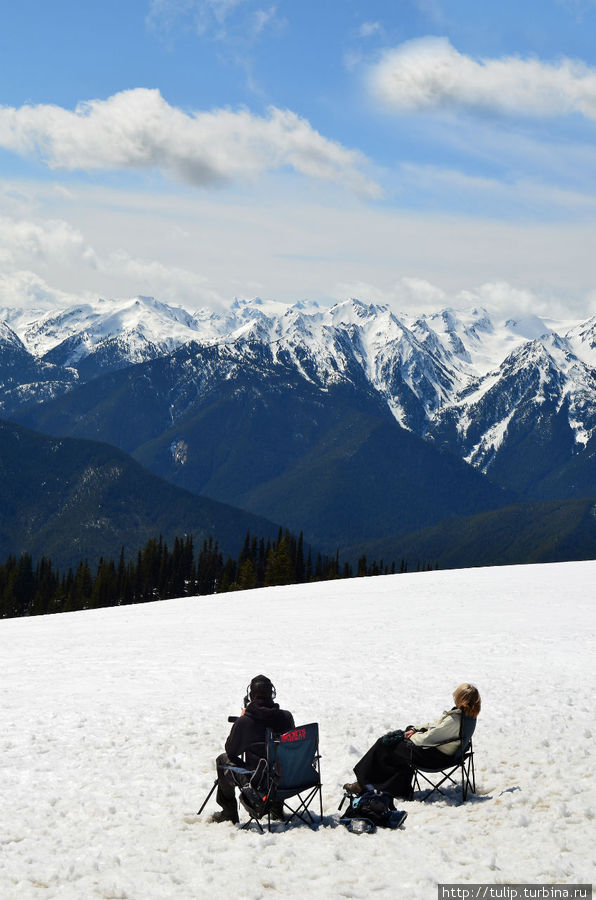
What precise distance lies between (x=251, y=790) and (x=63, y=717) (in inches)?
265

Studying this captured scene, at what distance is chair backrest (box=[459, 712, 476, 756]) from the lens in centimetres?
1327

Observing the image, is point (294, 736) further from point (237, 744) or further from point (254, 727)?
point (237, 744)

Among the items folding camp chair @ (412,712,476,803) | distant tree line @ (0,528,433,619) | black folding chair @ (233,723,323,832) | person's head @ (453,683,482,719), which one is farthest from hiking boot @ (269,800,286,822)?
distant tree line @ (0,528,433,619)

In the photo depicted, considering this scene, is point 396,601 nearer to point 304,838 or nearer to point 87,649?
point 87,649

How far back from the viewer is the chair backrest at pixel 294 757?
475 inches

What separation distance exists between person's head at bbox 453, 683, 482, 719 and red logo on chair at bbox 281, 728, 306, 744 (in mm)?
2897

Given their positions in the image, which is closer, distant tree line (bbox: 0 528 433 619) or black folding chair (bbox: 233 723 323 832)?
black folding chair (bbox: 233 723 323 832)

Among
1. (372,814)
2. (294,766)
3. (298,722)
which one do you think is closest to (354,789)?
(372,814)

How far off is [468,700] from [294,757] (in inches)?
130

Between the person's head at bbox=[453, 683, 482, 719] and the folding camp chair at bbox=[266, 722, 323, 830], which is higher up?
the person's head at bbox=[453, 683, 482, 719]

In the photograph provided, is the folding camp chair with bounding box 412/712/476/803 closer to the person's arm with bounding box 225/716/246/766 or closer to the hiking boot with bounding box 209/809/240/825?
the person's arm with bounding box 225/716/246/766

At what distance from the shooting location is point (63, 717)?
17.1 meters

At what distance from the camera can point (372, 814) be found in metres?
11.8

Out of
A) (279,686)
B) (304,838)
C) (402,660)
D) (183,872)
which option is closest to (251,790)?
(304,838)
